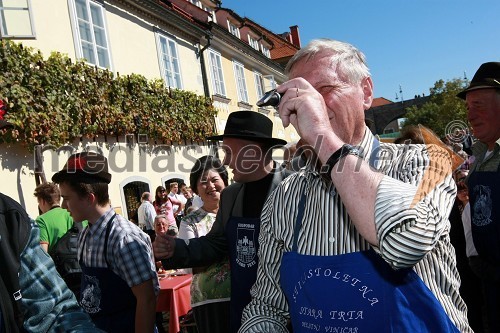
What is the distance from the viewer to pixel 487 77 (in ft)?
10.6

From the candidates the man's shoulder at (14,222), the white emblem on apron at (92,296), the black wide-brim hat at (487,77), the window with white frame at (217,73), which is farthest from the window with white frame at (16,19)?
the window with white frame at (217,73)

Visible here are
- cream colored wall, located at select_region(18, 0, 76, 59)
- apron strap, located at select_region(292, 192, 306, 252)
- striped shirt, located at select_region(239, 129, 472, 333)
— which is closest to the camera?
striped shirt, located at select_region(239, 129, 472, 333)

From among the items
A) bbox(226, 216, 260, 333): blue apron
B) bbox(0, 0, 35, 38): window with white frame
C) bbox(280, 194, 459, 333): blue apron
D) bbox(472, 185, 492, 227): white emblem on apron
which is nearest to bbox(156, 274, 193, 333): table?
bbox(226, 216, 260, 333): blue apron

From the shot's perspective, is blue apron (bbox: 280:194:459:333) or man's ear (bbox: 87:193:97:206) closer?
blue apron (bbox: 280:194:459:333)

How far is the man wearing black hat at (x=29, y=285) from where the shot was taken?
171cm

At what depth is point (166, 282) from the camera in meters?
5.16

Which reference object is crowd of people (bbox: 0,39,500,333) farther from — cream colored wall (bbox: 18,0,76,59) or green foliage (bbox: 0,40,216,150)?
cream colored wall (bbox: 18,0,76,59)

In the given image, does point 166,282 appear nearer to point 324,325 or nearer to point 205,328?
point 205,328

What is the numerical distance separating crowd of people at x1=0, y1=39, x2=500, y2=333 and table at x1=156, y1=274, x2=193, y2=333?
189cm

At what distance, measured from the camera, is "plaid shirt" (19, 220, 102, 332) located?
1.82 m

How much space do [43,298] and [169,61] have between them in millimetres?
13794

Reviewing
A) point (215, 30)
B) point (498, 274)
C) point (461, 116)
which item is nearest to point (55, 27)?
point (215, 30)

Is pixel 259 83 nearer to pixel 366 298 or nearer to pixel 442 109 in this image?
pixel 366 298

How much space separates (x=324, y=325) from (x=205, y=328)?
83.4 inches
